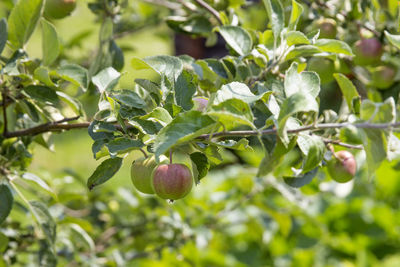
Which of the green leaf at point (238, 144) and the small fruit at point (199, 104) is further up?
the small fruit at point (199, 104)

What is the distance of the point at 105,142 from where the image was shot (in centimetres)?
86

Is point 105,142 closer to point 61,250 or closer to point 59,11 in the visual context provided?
point 59,11

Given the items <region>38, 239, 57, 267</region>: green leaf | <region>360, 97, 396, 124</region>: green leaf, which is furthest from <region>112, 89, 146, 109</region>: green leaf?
<region>38, 239, 57, 267</region>: green leaf

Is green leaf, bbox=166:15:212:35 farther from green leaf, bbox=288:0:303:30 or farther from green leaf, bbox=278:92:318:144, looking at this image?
green leaf, bbox=278:92:318:144

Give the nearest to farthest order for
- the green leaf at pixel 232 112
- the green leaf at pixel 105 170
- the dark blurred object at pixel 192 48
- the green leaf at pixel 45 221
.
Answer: the green leaf at pixel 232 112 < the green leaf at pixel 105 170 < the green leaf at pixel 45 221 < the dark blurred object at pixel 192 48

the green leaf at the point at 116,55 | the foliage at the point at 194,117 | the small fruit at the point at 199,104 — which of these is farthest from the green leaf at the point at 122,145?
the green leaf at the point at 116,55

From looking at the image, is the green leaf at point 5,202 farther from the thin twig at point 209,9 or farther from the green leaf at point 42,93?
the thin twig at point 209,9

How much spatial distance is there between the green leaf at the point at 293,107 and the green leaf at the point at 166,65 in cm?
22

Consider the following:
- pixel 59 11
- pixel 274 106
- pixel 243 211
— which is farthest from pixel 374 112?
pixel 243 211

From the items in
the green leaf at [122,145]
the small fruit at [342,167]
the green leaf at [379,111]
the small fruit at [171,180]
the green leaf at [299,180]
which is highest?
the green leaf at [379,111]

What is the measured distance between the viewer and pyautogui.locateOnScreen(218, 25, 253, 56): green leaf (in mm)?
1033

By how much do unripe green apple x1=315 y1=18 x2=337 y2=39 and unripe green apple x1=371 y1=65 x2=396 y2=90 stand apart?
14cm

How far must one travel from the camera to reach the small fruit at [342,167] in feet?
3.26

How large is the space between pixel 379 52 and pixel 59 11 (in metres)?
0.74
